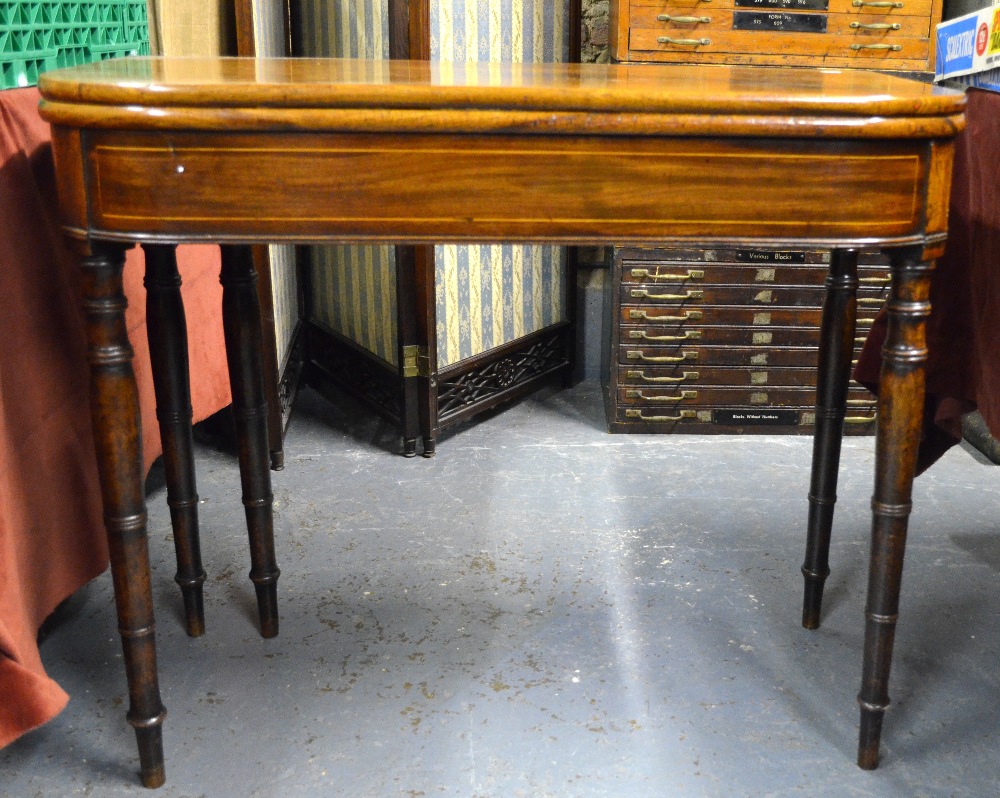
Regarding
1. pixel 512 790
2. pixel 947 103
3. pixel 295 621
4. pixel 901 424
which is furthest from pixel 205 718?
pixel 947 103

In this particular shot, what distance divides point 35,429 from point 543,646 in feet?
3.13

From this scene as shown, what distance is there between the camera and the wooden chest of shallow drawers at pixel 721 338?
10.2ft

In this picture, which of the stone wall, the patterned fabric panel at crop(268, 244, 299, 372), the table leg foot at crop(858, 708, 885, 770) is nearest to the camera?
the table leg foot at crop(858, 708, 885, 770)

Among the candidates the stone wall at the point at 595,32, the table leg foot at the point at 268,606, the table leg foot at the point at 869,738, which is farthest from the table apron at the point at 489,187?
the stone wall at the point at 595,32

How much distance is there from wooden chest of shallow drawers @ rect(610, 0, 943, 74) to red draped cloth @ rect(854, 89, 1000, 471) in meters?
1.34

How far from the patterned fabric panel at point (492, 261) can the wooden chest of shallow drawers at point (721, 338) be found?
321 millimetres

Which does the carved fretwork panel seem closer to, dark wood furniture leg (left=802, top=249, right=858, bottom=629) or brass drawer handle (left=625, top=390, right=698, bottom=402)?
brass drawer handle (left=625, top=390, right=698, bottom=402)

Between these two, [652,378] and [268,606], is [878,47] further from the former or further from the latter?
[268,606]

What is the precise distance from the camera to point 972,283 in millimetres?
1722

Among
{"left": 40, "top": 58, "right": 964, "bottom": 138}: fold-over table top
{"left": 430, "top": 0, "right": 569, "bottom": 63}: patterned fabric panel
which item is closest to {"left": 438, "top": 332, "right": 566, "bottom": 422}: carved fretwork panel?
{"left": 430, "top": 0, "right": 569, "bottom": 63}: patterned fabric panel

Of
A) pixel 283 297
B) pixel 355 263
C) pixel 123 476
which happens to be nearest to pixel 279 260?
pixel 283 297

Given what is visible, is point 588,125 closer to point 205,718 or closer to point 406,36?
point 205,718

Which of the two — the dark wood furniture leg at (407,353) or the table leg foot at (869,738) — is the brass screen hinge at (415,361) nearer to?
the dark wood furniture leg at (407,353)

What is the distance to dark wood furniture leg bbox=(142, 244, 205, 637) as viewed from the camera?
1.79 meters
